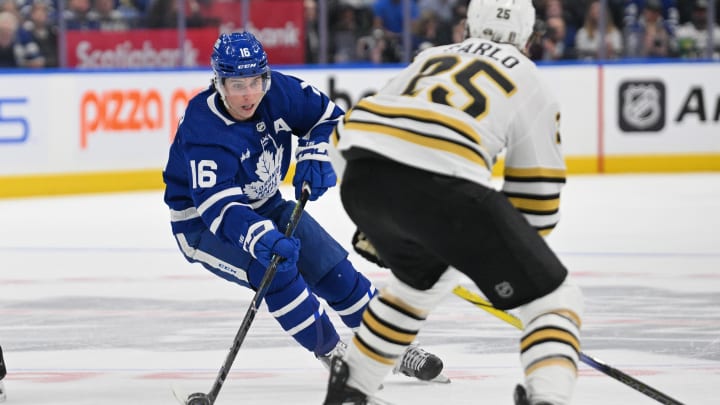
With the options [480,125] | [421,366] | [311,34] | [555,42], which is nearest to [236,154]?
[421,366]

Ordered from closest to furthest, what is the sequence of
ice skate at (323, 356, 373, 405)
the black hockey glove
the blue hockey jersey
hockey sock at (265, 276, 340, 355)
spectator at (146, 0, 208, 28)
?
1. ice skate at (323, 356, 373, 405)
2. the black hockey glove
3. the blue hockey jersey
4. hockey sock at (265, 276, 340, 355)
5. spectator at (146, 0, 208, 28)

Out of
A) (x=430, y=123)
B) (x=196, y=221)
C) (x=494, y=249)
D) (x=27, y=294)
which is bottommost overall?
(x=27, y=294)

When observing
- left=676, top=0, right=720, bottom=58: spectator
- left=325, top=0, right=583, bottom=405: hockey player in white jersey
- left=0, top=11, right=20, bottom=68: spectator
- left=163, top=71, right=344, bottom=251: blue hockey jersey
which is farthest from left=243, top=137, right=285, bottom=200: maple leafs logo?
left=676, top=0, right=720, bottom=58: spectator

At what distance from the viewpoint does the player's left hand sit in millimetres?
4113

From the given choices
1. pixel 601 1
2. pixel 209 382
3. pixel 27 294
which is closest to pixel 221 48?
pixel 209 382

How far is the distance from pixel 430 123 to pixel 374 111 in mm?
144

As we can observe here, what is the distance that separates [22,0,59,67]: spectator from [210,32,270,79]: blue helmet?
5808 millimetres

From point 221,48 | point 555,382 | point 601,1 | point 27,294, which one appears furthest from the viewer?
point 601,1

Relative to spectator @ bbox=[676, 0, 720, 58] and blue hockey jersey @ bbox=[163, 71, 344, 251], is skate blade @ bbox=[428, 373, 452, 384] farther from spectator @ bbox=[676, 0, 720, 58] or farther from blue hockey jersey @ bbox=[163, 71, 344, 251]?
spectator @ bbox=[676, 0, 720, 58]

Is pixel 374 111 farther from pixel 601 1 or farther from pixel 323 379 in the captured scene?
pixel 601 1

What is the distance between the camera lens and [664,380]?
4.01 m

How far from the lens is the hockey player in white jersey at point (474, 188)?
2908 millimetres

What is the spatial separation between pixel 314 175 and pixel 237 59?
1.42ft

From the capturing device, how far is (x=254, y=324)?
5.04 metres
